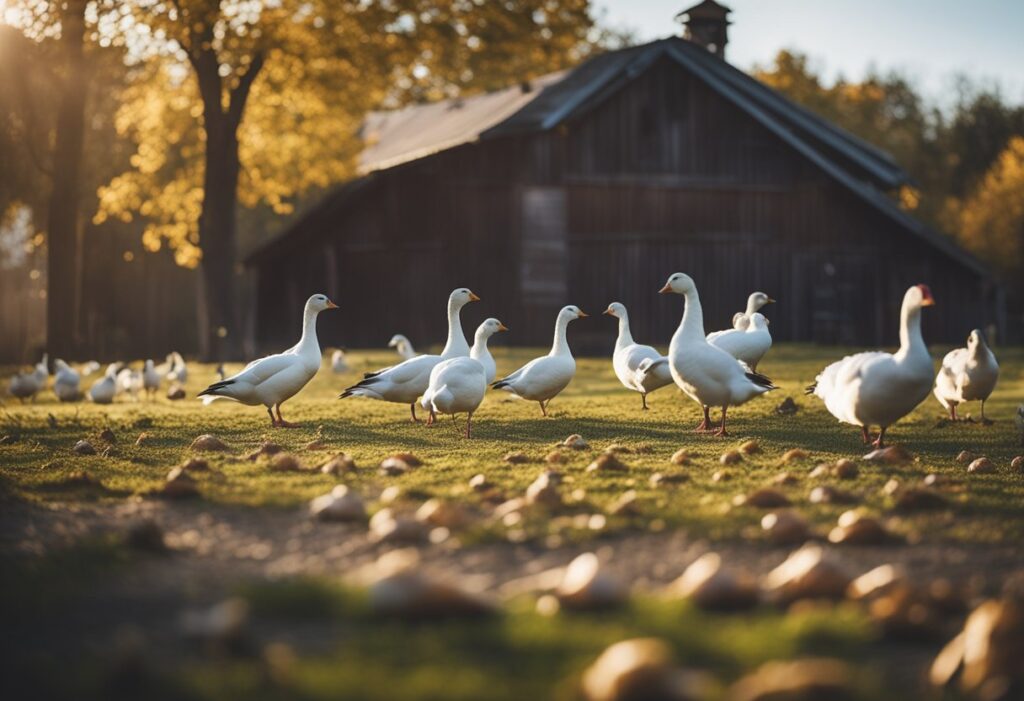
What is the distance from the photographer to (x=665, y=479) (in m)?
9.41

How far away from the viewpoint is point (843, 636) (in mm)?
5195

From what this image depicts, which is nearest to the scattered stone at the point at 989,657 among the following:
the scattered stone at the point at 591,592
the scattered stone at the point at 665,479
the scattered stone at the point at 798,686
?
the scattered stone at the point at 798,686

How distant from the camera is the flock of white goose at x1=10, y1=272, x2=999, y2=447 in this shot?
11094 millimetres

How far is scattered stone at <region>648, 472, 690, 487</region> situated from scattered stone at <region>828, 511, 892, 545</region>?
219cm

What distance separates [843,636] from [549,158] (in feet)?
94.8

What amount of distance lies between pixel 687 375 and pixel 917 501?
5.01m

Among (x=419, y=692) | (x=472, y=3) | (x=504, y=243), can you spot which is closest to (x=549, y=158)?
(x=504, y=243)

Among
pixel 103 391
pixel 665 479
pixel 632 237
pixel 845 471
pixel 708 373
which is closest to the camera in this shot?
pixel 665 479

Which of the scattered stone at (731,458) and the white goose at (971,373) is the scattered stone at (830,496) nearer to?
the scattered stone at (731,458)

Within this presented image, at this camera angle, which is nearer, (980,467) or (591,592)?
(591,592)

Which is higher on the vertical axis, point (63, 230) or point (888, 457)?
point (63, 230)

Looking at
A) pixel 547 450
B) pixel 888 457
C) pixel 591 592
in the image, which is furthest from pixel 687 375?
pixel 591 592

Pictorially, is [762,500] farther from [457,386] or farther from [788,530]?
[457,386]

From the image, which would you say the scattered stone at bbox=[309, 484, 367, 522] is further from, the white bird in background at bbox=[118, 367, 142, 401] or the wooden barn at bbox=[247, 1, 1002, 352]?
the wooden barn at bbox=[247, 1, 1002, 352]
